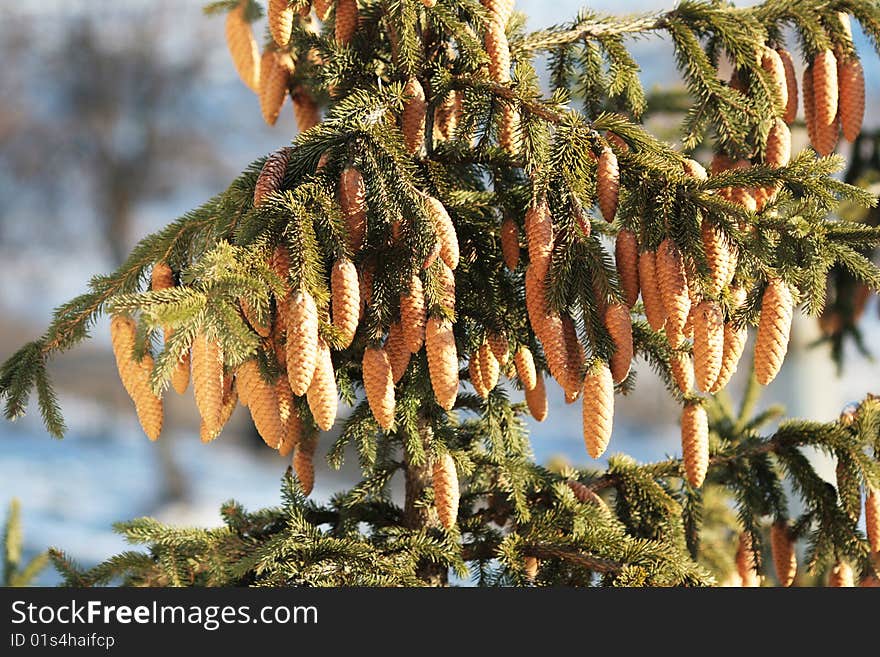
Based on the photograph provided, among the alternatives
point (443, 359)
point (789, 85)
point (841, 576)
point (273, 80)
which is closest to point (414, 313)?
point (443, 359)

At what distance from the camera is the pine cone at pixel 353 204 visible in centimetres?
72

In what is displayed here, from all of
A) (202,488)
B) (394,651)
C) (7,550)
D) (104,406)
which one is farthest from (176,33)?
(394,651)

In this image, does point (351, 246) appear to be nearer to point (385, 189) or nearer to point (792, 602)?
point (385, 189)

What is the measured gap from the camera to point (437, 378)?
680 mm

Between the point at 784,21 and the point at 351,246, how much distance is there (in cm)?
57

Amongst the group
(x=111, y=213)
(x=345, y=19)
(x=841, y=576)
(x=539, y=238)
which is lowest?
(x=841, y=576)

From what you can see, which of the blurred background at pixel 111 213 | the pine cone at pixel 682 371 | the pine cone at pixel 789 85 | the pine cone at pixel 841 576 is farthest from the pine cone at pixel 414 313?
the blurred background at pixel 111 213

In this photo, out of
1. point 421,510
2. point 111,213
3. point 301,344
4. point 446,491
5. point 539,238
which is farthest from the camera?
point 111,213

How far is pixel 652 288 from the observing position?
69 cm

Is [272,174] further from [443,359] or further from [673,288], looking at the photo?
[673,288]

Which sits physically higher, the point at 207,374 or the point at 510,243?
the point at 510,243

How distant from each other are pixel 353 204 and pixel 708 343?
280 mm

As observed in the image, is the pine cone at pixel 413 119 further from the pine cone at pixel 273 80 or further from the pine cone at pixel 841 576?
the pine cone at pixel 841 576

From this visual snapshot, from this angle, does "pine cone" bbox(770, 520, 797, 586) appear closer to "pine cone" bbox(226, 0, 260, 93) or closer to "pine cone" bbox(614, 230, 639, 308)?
"pine cone" bbox(614, 230, 639, 308)
